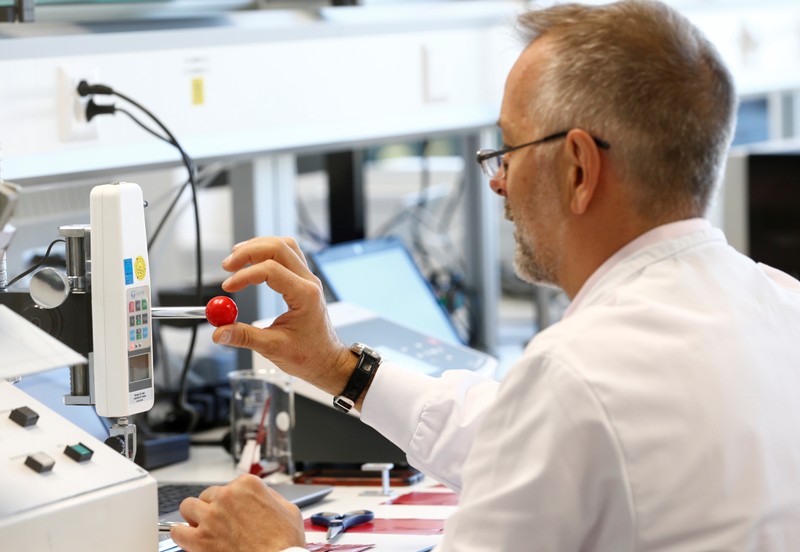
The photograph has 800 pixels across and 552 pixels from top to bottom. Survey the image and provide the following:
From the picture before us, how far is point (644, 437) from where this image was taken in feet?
3.32

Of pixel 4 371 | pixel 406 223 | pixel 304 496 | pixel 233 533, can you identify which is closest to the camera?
pixel 4 371

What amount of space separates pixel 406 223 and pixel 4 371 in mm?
2568

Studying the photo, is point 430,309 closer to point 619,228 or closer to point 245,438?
point 245,438

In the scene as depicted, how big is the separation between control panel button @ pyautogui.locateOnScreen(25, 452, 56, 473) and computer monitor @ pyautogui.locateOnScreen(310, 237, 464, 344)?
936 mm

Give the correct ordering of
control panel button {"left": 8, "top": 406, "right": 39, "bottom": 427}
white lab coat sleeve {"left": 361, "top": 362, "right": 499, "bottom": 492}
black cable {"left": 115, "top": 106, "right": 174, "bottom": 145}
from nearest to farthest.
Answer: control panel button {"left": 8, "top": 406, "right": 39, "bottom": 427} → white lab coat sleeve {"left": 361, "top": 362, "right": 499, "bottom": 492} → black cable {"left": 115, "top": 106, "right": 174, "bottom": 145}

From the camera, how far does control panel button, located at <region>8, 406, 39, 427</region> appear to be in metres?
1.21

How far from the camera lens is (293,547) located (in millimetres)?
1222

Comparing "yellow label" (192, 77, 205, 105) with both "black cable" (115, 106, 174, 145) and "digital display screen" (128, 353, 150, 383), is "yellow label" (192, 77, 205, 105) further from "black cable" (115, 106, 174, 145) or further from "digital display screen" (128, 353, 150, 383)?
"digital display screen" (128, 353, 150, 383)

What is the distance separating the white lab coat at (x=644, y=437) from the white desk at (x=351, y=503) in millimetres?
386

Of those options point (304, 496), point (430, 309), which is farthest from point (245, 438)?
point (430, 309)

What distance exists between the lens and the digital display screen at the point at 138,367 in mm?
1218

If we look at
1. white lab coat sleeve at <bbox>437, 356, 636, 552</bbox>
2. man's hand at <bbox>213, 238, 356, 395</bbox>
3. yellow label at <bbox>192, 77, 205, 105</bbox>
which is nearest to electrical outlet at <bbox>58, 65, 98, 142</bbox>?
yellow label at <bbox>192, 77, 205, 105</bbox>

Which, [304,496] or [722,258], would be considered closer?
[722,258]

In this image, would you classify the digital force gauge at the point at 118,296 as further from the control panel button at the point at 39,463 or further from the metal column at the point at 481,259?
the metal column at the point at 481,259
